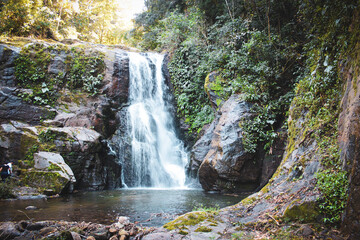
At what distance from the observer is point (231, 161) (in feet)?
29.1

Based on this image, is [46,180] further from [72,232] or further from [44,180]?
[72,232]

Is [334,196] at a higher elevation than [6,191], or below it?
higher

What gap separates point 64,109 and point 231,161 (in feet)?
32.0

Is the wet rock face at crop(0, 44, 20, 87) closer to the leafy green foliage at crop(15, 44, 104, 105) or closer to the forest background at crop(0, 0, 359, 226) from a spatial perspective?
the leafy green foliage at crop(15, 44, 104, 105)

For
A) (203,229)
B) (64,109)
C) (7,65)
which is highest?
(7,65)

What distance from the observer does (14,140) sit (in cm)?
979

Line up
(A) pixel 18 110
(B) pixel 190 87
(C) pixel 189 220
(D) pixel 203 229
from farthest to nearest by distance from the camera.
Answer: (B) pixel 190 87
(A) pixel 18 110
(C) pixel 189 220
(D) pixel 203 229

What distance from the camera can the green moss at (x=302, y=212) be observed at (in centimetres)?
308

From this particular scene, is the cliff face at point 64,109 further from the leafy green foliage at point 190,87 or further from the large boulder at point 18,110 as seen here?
the leafy green foliage at point 190,87

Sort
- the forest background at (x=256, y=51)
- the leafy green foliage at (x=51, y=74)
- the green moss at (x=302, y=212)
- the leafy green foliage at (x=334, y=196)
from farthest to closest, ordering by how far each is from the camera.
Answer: the leafy green foliage at (x=51, y=74), the forest background at (x=256, y=51), the green moss at (x=302, y=212), the leafy green foliage at (x=334, y=196)

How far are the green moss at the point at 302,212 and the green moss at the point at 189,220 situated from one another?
1306 millimetres

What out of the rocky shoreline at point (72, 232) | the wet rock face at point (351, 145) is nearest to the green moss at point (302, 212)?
the wet rock face at point (351, 145)

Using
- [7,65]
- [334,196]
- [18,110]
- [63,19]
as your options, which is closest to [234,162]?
[334,196]

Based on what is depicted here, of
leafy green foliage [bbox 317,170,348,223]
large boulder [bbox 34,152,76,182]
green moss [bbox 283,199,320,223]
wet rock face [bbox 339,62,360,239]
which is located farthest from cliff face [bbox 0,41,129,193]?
wet rock face [bbox 339,62,360,239]
